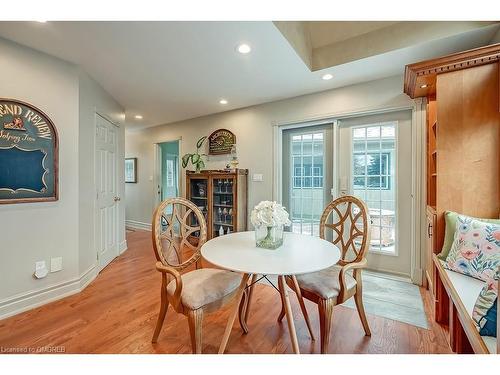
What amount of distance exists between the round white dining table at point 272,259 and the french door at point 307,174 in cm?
157

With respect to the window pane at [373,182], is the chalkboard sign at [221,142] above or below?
above

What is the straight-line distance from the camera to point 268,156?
355 centimetres

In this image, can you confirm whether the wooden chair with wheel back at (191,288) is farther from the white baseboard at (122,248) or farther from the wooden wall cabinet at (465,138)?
the white baseboard at (122,248)

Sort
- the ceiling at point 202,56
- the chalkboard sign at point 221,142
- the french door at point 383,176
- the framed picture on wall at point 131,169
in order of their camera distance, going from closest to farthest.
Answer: the ceiling at point 202,56 → the french door at point 383,176 → the chalkboard sign at point 221,142 → the framed picture on wall at point 131,169

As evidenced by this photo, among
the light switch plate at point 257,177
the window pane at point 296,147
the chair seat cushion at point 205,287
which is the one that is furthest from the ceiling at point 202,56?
the chair seat cushion at point 205,287

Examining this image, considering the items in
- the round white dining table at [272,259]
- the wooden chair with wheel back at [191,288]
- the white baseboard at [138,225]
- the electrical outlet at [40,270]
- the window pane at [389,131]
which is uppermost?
the window pane at [389,131]

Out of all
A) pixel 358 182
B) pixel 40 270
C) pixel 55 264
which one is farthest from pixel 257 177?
pixel 40 270

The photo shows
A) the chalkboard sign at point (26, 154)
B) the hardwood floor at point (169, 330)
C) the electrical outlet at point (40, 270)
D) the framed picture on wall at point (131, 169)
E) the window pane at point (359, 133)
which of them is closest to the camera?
the hardwood floor at point (169, 330)

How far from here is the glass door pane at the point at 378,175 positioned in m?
2.73

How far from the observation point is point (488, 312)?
3.31 ft

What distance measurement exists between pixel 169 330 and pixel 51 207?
5.25 ft

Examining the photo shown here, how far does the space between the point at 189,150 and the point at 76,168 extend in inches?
87.4
